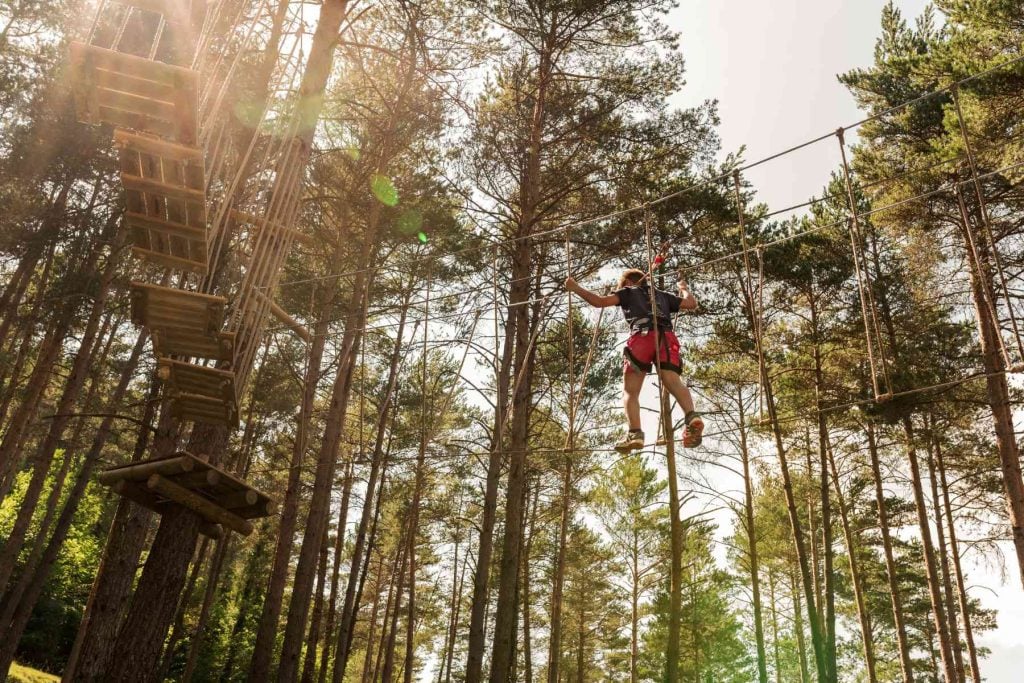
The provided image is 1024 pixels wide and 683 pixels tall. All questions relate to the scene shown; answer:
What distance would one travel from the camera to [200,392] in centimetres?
477

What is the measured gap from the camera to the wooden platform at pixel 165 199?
12.0ft

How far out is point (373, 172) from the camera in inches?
392

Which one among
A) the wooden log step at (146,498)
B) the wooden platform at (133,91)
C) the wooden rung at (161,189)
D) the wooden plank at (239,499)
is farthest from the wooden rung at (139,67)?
the wooden plank at (239,499)

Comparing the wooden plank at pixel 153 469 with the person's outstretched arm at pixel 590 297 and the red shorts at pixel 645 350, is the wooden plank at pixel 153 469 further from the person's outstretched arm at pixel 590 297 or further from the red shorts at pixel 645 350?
the red shorts at pixel 645 350

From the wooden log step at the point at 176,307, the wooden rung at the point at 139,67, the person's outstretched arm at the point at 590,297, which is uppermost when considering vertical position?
the person's outstretched arm at the point at 590,297

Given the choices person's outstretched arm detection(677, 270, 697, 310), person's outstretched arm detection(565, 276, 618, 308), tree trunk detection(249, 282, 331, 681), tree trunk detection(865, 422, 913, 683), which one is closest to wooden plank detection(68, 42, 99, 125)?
person's outstretched arm detection(565, 276, 618, 308)

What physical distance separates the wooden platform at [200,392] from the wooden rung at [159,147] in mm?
1348

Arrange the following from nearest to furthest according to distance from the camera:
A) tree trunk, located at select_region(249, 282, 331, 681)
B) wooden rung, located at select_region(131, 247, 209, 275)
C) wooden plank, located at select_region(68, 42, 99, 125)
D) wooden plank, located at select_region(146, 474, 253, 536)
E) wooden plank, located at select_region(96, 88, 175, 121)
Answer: wooden plank, located at select_region(68, 42, 99, 125) < wooden plank, located at select_region(96, 88, 175, 121) < wooden rung, located at select_region(131, 247, 209, 275) < wooden plank, located at select_region(146, 474, 253, 536) < tree trunk, located at select_region(249, 282, 331, 681)

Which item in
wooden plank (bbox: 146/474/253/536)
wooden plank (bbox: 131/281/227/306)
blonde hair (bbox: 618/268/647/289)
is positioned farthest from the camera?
blonde hair (bbox: 618/268/647/289)

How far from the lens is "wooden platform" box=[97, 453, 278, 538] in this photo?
4.50m

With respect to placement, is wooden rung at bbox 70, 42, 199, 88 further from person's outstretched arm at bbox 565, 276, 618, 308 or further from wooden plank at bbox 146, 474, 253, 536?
person's outstretched arm at bbox 565, 276, 618, 308

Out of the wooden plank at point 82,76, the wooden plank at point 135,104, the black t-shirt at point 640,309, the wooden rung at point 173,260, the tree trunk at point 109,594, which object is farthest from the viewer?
the tree trunk at point 109,594

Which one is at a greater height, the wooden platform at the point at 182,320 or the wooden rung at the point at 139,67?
the wooden rung at the point at 139,67

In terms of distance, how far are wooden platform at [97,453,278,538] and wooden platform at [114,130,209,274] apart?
128cm
